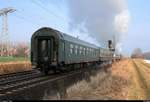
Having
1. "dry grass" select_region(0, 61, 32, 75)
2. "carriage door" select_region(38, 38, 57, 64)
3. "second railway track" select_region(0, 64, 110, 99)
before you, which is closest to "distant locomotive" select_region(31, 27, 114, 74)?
"carriage door" select_region(38, 38, 57, 64)

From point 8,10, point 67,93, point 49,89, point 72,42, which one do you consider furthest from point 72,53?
point 8,10

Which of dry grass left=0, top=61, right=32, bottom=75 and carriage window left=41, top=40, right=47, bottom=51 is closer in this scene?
carriage window left=41, top=40, right=47, bottom=51

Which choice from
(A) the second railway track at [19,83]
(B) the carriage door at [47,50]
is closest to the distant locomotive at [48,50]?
(B) the carriage door at [47,50]

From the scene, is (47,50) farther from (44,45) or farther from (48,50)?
(44,45)

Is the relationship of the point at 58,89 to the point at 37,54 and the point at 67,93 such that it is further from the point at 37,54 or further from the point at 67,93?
the point at 37,54

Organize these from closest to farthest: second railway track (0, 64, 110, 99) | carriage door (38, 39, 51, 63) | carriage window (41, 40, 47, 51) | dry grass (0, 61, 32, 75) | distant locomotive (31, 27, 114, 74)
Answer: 1. second railway track (0, 64, 110, 99)
2. distant locomotive (31, 27, 114, 74)
3. carriage door (38, 39, 51, 63)
4. carriage window (41, 40, 47, 51)
5. dry grass (0, 61, 32, 75)

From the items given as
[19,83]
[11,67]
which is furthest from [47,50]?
[11,67]

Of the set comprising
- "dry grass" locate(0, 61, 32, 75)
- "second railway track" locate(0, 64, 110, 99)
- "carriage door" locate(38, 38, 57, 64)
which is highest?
"carriage door" locate(38, 38, 57, 64)

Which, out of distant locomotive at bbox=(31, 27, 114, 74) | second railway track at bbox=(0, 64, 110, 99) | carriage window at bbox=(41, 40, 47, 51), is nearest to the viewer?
second railway track at bbox=(0, 64, 110, 99)

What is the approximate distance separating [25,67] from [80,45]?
932 centimetres

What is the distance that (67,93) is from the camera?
1819 centimetres

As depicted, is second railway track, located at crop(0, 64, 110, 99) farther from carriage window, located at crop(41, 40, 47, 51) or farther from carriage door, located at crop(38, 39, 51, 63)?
carriage window, located at crop(41, 40, 47, 51)

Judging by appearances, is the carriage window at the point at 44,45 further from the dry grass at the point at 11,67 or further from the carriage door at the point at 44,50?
the dry grass at the point at 11,67

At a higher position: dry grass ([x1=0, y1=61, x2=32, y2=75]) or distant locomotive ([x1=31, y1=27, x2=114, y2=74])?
distant locomotive ([x1=31, y1=27, x2=114, y2=74])
